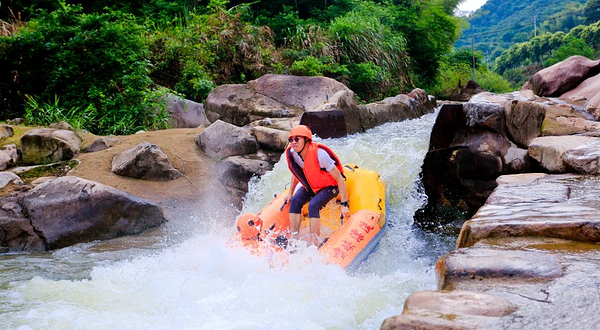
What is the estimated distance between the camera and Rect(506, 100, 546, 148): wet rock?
591 cm

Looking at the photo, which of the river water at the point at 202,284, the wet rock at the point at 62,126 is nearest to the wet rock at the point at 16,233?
the river water at the point at 202,284

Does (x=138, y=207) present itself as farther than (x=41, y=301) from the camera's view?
Yes

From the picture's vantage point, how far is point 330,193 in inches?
202

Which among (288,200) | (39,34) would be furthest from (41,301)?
(39,34)

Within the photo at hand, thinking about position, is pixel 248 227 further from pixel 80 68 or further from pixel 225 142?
pixel 80 68

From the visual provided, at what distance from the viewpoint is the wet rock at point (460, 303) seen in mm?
2055

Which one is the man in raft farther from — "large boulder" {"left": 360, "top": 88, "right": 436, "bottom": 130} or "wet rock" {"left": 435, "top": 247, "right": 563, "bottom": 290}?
"large boulder" {"left": 360, "top": 88, "right": 436, "bottom": 130}

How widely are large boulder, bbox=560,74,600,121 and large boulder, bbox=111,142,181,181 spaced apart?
228 inches

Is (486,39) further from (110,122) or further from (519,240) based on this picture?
(519,240)

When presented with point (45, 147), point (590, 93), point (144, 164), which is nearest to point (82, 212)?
point (144, 164)

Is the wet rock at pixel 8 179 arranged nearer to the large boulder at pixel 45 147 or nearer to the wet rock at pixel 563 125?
the large boulder at pixel 45 147

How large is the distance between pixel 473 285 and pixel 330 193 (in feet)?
→ 9.39

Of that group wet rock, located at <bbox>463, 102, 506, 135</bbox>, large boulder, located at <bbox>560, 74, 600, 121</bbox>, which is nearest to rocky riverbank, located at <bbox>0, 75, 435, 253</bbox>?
wet rock, located at <bbox>463, 102, 506, 135</bbox>

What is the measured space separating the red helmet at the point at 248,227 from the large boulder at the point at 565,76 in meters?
7.28
